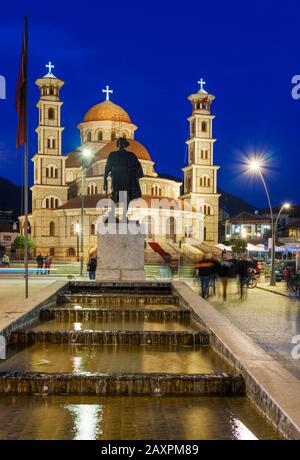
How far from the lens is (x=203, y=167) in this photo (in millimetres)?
86562

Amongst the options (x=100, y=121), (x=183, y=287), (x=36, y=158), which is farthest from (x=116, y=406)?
(x=100, y=121)

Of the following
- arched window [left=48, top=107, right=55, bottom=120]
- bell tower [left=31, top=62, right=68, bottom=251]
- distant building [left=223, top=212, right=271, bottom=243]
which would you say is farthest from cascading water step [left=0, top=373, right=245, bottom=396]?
distant building [left=223, top=212, right=271, bottom=243]

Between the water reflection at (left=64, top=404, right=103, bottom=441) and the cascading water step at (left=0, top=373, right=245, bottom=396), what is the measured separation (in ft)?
1.46

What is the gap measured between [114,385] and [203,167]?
267 feet

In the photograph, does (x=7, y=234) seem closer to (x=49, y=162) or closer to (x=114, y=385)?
(x=49, y=162)

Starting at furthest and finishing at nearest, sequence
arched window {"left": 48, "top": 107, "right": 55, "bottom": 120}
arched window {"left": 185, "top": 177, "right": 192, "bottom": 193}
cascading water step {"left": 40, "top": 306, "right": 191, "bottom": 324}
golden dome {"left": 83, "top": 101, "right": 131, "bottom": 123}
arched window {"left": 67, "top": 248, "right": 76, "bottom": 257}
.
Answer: golden dome {"left": 83, "top": 101, "right": 131, "bottom": 123}
arched window {"left": 185, "top": 177, "right": 192, "bottom": 193}
arched window {"left": 48, "top": 107, "right": 55, "bottom": 120}
arched window {"left": 67, "top": 248, "right": 76, "bottom": 257}
cascading water step {"left": 40, "top": 306, "right": 191, "bottom": 324}

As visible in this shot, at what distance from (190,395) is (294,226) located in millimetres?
94085

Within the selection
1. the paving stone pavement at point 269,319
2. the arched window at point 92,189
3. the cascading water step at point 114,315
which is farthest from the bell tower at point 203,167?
the cascading water step at point 114,315

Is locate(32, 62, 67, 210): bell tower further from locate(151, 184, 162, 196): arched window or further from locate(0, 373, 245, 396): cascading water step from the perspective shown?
locate(0, 373, 245, 396): cascading water step

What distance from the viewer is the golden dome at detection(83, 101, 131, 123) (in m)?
89.1

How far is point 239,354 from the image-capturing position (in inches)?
289

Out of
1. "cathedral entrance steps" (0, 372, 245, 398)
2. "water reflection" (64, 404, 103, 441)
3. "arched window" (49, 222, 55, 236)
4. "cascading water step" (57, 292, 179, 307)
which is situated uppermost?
"arched window" (49, 222, 55, 236)

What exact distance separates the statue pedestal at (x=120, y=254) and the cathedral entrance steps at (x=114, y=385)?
11715mm

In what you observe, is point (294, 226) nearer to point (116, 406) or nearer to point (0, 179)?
point (116, 406)
